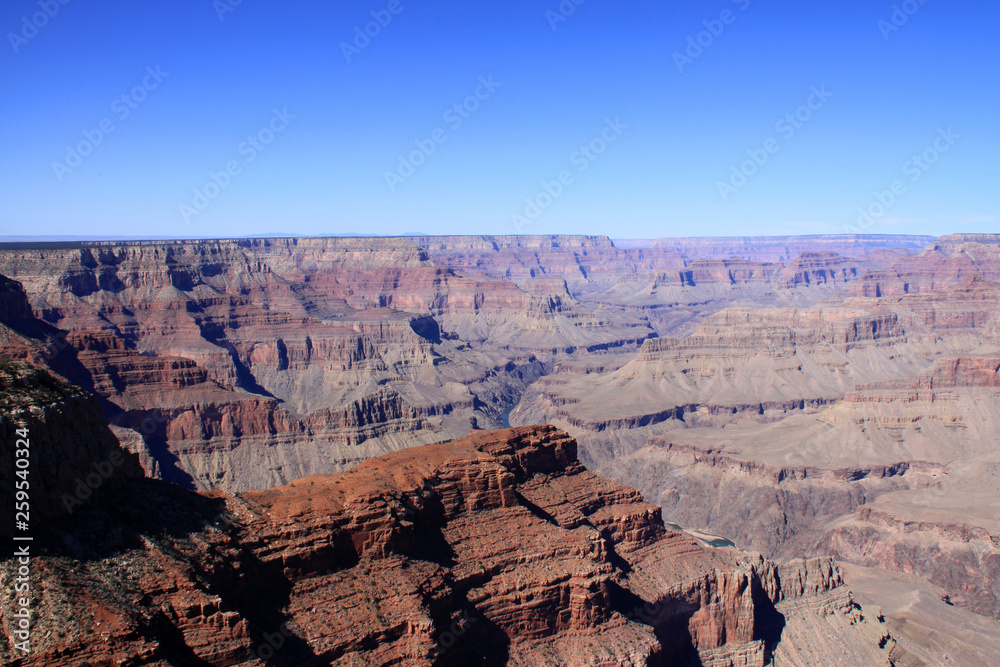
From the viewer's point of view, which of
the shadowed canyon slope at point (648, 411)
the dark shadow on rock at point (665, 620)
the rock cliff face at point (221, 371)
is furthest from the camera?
the rock cliff face at point (221, 371)

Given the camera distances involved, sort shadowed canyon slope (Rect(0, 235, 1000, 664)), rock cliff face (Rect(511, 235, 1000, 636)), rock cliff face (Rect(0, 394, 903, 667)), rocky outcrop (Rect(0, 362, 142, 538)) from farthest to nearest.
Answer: shadowed canyon slope (Rect(0, 235, 1000, 664)), rock cliff face (Rect(511, 235, 1000, 636)), rock cliff face (Rect(0, 394, 903, 667)), rocky outcrop (Rect(0, 362, 142, 538))

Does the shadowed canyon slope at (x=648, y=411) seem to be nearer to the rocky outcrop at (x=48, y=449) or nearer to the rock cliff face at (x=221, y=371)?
the rock cliff face at (x=221, y=371)

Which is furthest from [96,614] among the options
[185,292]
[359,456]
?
[185,292]

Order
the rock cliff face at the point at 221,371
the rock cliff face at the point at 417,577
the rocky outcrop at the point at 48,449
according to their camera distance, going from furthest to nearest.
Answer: the rock cliff face at the point at 221,371
the rock cliff face at the point at 417,577
the rocky outcrop at the point at 48,449

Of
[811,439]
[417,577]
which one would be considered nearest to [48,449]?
[417,577]

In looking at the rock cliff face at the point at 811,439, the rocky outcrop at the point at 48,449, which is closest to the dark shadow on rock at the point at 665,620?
the rocky outcrop at the point at 48,449

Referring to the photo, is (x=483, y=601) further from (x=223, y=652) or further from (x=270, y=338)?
(x=270, y=338)

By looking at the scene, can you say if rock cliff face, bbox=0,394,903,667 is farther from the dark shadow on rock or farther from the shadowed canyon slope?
the shadowed canyon slope

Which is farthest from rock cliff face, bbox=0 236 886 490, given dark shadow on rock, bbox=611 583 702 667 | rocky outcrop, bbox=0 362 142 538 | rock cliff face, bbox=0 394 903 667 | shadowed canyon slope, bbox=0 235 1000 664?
dark shadow on rock, bbox=611 583 702 667
